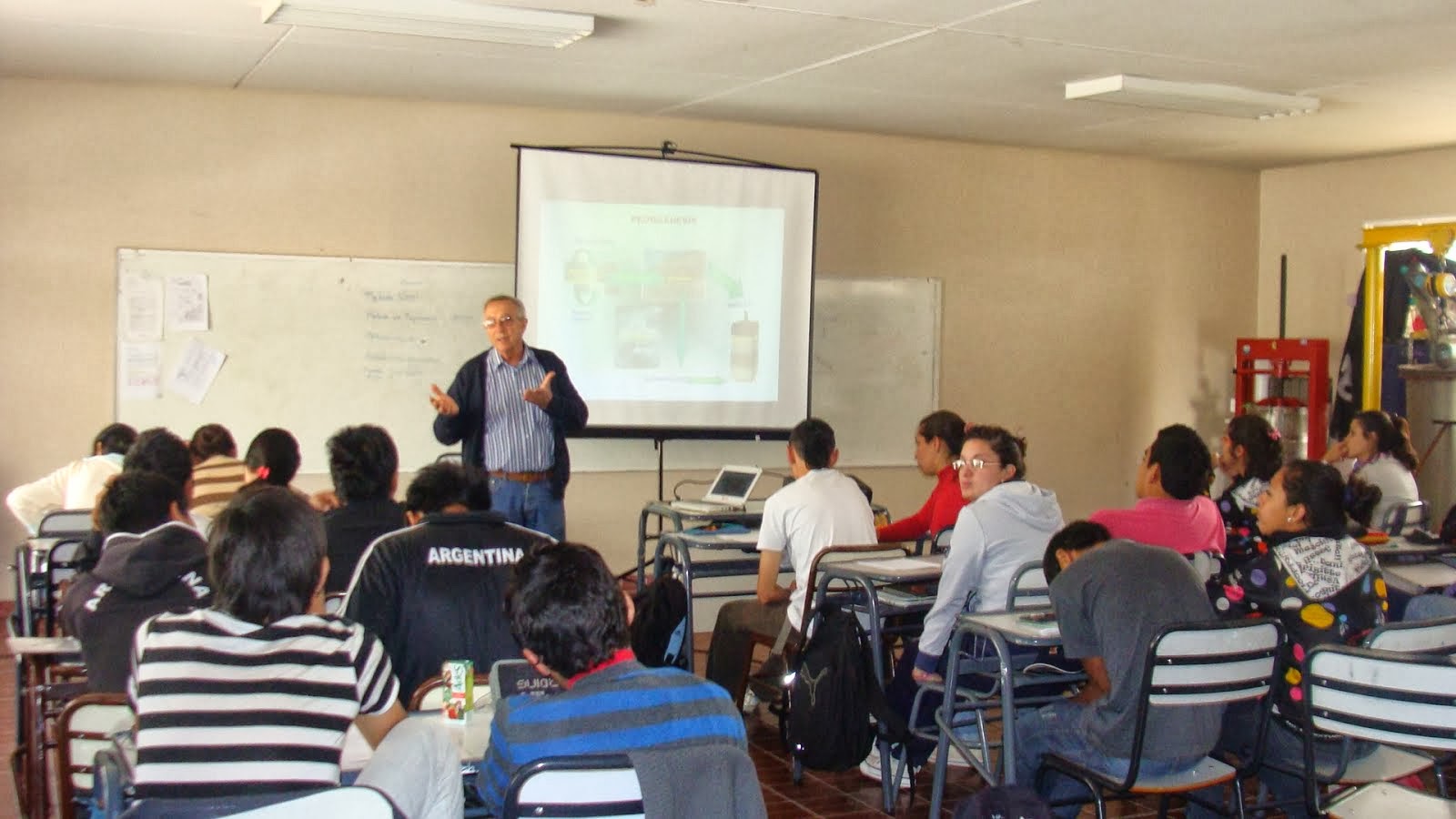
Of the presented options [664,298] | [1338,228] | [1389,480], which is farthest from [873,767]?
[1338,228]

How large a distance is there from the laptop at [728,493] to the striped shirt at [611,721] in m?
4.04

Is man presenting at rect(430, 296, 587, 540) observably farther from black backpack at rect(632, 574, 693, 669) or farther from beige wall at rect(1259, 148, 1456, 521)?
beige wall at rect(1259, 148, 1456, 521)

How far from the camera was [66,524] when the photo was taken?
4.87 meters

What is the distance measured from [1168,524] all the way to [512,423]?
9.35 ft

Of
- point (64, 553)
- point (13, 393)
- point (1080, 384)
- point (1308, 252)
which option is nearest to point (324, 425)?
point (13, 393)

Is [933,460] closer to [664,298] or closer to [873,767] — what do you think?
[873,767]

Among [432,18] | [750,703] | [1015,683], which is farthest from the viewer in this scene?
[750,703]

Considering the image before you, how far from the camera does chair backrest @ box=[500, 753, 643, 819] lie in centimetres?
201

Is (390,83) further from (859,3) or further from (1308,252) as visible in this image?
(1308,252)

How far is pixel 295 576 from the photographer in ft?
7.66

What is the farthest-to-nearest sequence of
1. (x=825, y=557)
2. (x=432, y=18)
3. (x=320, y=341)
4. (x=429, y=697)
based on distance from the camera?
1. (x=320, y=341)
2. (x=432, y=18)
3. (x=825, y=557)
4. (x=429, y=697)

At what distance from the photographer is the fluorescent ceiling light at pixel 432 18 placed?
5066 millimetres

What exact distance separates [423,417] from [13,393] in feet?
6.23

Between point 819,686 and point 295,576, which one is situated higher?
point 295,576
